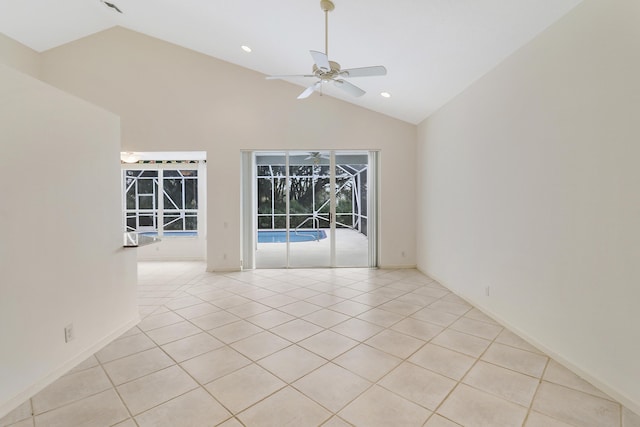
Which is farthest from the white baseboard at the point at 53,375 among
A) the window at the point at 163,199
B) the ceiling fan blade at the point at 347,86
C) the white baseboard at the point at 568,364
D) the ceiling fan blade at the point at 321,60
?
the window at the point at 163,199

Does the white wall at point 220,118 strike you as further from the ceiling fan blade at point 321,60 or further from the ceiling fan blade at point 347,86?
the ceiling fan blade at point 321,60

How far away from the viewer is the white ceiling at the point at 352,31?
8.76 feet

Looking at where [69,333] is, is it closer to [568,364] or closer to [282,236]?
[568,364]

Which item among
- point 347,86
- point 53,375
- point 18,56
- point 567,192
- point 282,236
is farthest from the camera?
point 282,236

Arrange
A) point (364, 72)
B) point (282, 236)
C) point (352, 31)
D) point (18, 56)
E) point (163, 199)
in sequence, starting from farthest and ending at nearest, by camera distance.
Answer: point (282, 236)
point (163, 199)
point (18, 56)
point (352, 31)
point (364, 72)

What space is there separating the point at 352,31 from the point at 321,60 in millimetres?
1080

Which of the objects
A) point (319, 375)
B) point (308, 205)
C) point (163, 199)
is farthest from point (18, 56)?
point (319, 375)

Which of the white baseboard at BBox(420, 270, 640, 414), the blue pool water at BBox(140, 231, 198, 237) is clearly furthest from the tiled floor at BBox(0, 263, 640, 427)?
the blue pool water at BBox(140, 231, 198, 237)

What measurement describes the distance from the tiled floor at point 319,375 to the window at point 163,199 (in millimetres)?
3858

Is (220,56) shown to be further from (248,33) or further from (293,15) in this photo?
(293,15)

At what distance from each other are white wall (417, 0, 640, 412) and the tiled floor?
300mm

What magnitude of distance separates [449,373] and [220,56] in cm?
588

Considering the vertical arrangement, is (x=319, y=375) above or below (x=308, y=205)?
below

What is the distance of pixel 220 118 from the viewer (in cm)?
561
